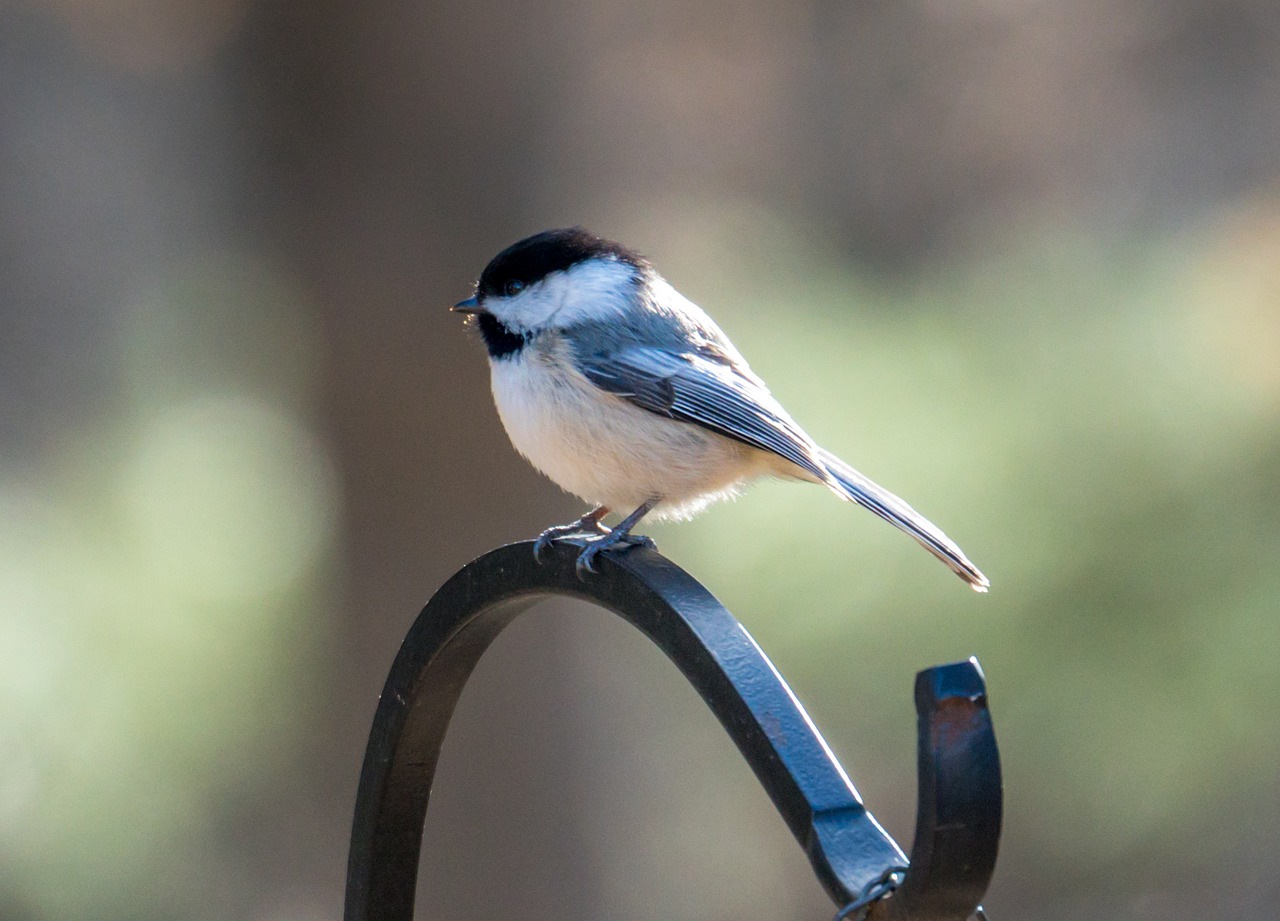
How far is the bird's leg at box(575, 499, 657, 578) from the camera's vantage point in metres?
1.23

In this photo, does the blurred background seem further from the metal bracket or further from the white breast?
the metal bracket

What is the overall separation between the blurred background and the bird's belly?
92 cm

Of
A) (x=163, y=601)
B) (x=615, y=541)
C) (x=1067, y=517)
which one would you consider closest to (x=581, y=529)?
(x=615, y=541)

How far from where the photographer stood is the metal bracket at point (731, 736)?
0.66m

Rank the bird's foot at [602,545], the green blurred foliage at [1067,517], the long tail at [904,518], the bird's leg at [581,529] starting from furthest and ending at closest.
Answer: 1. the green blurred foliage at [1067,517]
2. the bird's leg at [581,529]
3. the long tail at [904,518]
4. the bird's foot at [602,545]

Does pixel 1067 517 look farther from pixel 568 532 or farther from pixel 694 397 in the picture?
pixel 568 532

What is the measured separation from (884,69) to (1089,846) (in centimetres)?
233

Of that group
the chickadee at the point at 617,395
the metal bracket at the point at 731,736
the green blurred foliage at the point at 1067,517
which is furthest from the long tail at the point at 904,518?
the green blurred foliage at the point at 1067,517

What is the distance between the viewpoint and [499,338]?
1896mm

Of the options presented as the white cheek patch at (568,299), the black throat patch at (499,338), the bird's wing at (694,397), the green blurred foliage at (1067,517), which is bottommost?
the green blurred foliage at (1067,517)

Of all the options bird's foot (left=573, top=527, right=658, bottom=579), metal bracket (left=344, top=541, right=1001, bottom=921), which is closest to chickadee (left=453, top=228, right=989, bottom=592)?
bird's foot (left=573, top=527, right=658, bottom=579)

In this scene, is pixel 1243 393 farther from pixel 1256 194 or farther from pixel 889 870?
pixel 889 870

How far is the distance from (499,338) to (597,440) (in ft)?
0.81

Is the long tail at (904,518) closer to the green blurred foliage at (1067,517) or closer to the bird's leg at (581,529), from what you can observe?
the bird's leg at (581,529)
